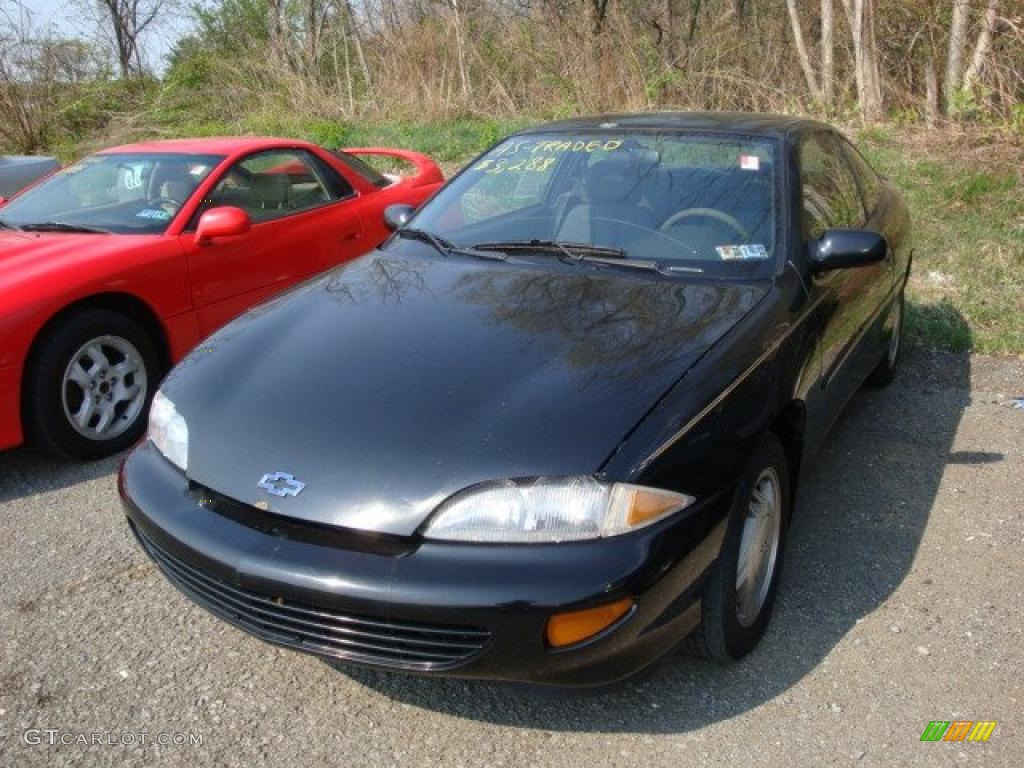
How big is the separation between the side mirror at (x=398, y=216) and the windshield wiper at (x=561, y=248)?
0.56 meters

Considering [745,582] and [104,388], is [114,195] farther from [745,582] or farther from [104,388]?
[745,582]

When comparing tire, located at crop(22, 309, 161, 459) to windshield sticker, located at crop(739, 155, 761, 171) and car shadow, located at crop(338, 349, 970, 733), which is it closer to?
car shadow, located at crop(338, 349, 970, 733)

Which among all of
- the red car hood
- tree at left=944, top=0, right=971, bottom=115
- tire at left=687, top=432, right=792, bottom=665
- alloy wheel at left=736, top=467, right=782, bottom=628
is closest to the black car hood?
tire at left=687, top=432, right=792, bottom=665

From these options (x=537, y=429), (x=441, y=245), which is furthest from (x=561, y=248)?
(x=537, y=429)

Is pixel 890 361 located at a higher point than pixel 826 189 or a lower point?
lower

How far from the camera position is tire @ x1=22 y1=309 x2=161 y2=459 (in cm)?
384

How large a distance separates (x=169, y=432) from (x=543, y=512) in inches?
45.3

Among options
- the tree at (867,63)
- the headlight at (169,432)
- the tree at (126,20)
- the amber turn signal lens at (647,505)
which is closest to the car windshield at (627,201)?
the amber turn signal lens at (647,505)

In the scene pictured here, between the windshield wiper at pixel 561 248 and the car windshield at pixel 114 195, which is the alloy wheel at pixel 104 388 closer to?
the car windshield at pixel 114 195

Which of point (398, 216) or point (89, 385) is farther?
point (89, 385)

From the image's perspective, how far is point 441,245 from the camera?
344 cm

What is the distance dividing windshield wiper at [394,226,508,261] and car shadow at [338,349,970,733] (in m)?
1.35

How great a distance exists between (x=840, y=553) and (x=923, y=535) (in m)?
0.37

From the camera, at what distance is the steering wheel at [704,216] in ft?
10.4
